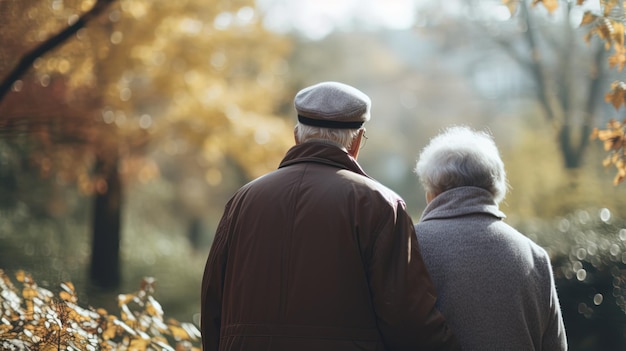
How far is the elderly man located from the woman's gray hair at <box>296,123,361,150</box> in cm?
3

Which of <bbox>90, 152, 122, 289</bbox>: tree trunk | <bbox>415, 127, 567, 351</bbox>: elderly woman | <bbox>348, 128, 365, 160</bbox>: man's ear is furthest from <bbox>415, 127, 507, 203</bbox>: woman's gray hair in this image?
<bbox>90, 152, 122, 289</bbox>: tree trunk

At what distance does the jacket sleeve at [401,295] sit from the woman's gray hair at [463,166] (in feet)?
1.52

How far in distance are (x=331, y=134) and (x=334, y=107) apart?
0.10 m

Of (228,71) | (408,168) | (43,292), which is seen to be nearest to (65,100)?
(228,71)

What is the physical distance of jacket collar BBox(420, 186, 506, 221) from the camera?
2994mm

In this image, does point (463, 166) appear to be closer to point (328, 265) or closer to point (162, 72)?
point (328, 265)

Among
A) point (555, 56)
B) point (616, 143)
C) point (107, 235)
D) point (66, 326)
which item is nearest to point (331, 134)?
point (66, 326)

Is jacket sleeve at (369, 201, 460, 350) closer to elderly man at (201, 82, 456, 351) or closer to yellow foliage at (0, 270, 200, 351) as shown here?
elderly man at (201, 82, 456, 351)

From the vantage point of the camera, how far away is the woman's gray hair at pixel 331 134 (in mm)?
2883

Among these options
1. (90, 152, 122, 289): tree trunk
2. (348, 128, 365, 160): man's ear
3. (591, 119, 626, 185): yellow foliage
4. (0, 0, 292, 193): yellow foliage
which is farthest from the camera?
(90, 152, 122, 289): tree trunk

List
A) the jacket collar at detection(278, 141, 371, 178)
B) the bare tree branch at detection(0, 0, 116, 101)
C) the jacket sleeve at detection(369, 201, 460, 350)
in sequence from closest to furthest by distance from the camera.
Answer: the jacket sleeve at detection(369, 201, 460, 350), the jacket collar at detection(278, 141, 371, 178), the bare tree branch at detection(0, 0, 116, 101)

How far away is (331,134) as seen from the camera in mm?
2883

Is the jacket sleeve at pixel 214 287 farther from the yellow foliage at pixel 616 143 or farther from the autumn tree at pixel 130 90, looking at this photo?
the autumn tree at pixel 130 90

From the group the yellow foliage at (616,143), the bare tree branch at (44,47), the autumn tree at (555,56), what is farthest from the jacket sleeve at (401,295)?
the autumn tree at (555,56)
